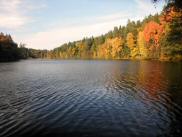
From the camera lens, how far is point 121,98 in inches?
1114

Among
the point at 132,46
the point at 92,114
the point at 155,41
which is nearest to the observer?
the point at 92,114

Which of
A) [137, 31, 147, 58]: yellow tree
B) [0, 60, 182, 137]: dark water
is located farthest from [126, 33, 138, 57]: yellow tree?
[0, 60, 182, 137]: dark water

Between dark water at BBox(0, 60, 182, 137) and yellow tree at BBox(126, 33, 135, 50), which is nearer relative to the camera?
dark water at BBox(0, 60, 182, 137)

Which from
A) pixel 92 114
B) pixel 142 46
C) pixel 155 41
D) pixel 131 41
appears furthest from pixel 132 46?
pixel 92 114

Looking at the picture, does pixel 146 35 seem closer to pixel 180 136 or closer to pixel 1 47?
pixel 1 47

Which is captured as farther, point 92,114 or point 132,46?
point 132,46

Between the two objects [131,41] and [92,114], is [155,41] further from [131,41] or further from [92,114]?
[92,114]

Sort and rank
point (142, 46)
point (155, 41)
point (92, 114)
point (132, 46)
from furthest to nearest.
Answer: point (132, 46) → point (142, 46) → point (155, 41) → point (92, 114)

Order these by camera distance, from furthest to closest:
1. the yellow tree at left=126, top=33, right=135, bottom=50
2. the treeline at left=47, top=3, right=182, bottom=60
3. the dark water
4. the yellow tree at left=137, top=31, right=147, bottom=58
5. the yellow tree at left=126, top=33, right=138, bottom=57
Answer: the yellow tree at left=126, top=33, right=135, bottom=50
the yellow tree at left=126, top=33, right=138, bottom=57
the yellow tree at left=137, top=31, right=147, bottom=58
the treeline at left=47, top=3, right=182, bottom=60
the dark water

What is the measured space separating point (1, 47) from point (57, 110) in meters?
140

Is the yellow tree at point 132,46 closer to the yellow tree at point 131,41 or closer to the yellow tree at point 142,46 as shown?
the yellow tree at point 131,41

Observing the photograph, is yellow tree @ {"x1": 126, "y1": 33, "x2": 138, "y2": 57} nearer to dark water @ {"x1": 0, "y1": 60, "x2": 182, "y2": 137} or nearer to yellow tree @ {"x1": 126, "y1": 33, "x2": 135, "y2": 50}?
yellow tree @ {"x1": 126, "y1": 33, "x2": 135, "y2": 50}

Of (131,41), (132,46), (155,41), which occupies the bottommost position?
(132,46)

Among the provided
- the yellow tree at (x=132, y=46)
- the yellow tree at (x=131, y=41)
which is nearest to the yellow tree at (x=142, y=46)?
the yellow tree at (x=132, y=46)
